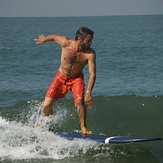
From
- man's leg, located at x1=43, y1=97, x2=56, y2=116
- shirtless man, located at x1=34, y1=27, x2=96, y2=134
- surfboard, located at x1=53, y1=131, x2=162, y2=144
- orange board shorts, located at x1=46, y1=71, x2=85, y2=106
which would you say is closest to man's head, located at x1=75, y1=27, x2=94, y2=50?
shirtless man, located at x1=34, y1=27, x2=96, y2=134

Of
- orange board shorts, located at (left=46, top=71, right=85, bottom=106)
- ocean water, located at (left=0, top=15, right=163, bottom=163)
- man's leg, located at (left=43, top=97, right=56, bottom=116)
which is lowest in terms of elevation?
ocean water, located at (left=0, top=15, right=163, bottom=163)

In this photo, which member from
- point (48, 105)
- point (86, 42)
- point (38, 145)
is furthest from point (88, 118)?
point (86, 42)

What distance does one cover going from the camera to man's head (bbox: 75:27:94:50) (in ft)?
23.9

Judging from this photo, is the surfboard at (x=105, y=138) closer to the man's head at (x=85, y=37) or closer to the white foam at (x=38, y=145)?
the white foam at (x=38, y=145)

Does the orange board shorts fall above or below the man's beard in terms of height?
below

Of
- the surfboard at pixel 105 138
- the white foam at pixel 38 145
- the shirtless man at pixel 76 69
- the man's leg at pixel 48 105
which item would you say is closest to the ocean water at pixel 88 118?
the white foam at pixel 38 145

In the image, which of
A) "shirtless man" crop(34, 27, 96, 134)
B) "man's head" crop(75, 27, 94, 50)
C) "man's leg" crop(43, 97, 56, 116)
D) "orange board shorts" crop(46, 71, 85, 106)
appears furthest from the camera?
"man's leg" crop(43, 97, 56, 116)

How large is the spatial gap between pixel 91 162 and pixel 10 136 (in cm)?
214

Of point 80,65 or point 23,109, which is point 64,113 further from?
point 80,65

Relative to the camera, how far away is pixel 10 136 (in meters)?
8.37

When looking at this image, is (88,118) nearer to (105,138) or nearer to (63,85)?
(63,85)

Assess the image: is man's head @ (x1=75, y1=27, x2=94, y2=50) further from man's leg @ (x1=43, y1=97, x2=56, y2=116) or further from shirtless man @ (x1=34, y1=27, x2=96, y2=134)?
man's leg @ (x1=43, y1=97, x2=56, y2=116)

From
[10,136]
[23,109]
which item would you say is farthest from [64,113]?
[10,136]

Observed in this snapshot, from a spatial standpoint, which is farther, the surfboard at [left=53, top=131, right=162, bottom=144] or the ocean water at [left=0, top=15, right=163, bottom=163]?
the ocean water at [left=0, top=15, right=163, bottom=163]
